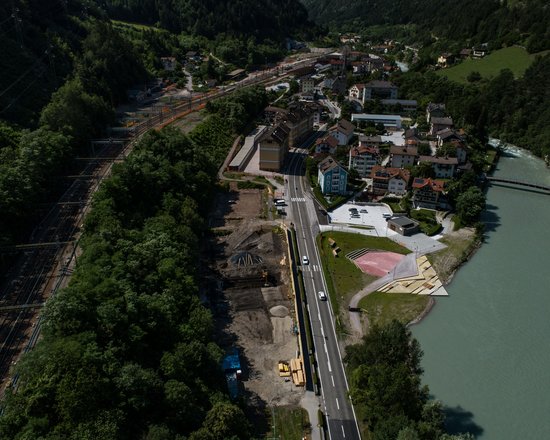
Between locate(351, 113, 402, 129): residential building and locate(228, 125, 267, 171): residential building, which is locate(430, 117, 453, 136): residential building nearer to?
locate(351, 113, 402, 129): residential building

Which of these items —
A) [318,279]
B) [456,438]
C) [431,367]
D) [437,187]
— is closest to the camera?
[456,438]

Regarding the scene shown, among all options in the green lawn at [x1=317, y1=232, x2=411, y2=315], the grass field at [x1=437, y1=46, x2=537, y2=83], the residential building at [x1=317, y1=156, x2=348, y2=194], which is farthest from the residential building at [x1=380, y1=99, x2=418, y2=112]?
the green lawn at [x1=317, y1=232, x2=411, y2=315]

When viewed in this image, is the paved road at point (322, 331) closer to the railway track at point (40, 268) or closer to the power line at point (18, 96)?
the railway track at point (40, 268)

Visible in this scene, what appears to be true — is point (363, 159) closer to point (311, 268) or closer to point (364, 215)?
point (364, 215)

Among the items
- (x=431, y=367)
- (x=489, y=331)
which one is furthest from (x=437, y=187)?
(x=431, y=367)

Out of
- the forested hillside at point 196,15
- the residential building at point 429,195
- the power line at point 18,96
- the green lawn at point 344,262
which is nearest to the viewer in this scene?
the green lawn at point 344,262

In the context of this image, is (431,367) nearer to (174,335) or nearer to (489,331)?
(489,331)

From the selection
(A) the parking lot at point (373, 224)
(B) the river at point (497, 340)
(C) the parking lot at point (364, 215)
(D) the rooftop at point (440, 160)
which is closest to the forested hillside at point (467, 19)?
(D) the rooftop at point (440, 160)
